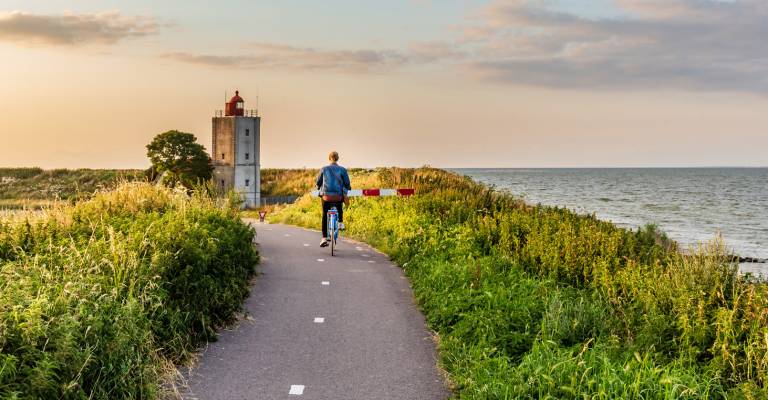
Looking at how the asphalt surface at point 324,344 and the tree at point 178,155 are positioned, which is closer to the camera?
the asphalt surface at point 324,344

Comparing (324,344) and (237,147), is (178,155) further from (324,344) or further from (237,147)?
(324,344)

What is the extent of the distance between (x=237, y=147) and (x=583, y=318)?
65949 mm

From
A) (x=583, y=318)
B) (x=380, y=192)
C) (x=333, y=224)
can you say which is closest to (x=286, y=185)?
(x=380, y=192)

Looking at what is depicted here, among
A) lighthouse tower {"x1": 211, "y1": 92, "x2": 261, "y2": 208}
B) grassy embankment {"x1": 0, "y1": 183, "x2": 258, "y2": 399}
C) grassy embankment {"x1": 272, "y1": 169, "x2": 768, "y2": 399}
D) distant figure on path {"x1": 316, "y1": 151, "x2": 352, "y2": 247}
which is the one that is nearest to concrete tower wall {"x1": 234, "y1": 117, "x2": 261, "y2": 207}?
lighthouse tower {"x1": 211, "y1": 92, "x2": 261, "y2": 208}

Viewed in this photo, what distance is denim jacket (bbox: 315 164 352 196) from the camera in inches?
582

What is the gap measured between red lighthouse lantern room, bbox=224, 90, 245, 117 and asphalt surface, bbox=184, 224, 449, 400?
61252 millimetres

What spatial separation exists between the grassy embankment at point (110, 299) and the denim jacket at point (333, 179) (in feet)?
10.8

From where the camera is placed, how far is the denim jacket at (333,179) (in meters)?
14.8

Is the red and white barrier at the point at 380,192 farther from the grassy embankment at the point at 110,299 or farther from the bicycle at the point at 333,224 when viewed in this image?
the grassy embankment at the point at 110,299

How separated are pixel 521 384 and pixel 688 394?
150cm

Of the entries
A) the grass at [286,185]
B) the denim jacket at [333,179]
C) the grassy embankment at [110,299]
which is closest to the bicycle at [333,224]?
the denim jacket at [333,179]

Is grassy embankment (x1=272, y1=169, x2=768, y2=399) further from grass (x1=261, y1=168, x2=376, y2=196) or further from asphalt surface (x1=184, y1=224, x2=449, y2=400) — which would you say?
grass (x1=261, y1=168, x2=376, y2=196)

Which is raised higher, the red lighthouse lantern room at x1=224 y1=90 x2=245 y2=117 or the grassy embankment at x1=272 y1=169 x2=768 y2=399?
the red lighthouse lantern room at x1=224 y1=90 x2=245 y2=117

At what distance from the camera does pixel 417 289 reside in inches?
428
